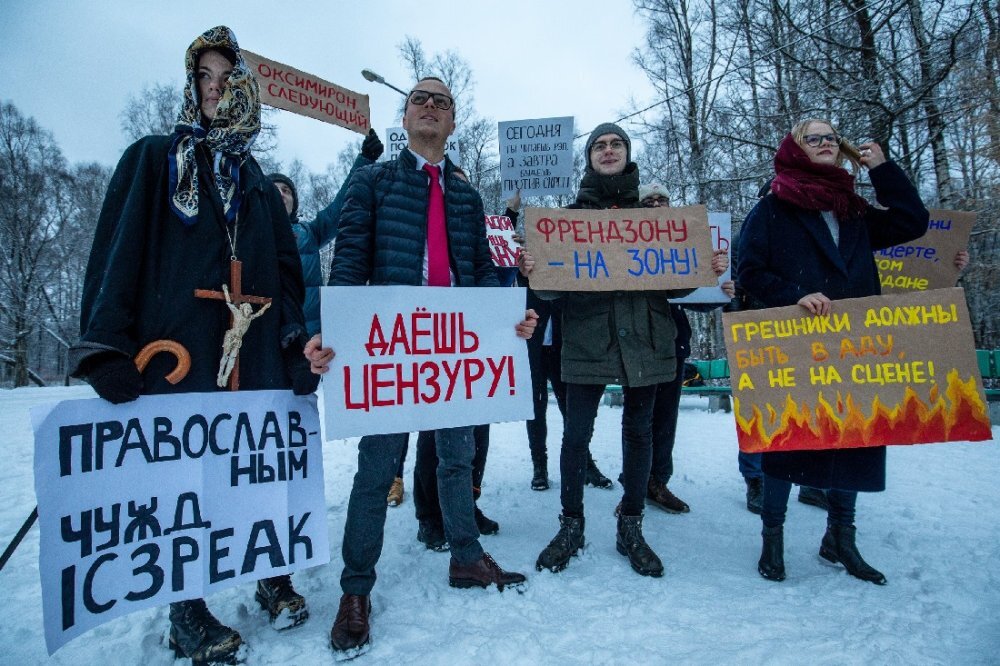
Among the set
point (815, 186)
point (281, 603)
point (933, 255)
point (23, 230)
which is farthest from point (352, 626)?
point (23, 230)

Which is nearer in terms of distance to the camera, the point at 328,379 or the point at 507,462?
the point at 328,379

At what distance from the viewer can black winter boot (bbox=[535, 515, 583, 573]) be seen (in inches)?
91.1

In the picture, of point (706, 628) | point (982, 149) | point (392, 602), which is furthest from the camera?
point (982, 149)

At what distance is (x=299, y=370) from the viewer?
1891 millimetres

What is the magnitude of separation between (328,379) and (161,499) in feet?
2.10

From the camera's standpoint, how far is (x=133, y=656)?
170cm

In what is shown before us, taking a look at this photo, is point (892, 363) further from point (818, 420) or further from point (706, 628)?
point (706, 628)

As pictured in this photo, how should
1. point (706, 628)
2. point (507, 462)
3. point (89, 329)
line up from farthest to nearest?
point (507, 462), point (706, 628), point (89, 329)

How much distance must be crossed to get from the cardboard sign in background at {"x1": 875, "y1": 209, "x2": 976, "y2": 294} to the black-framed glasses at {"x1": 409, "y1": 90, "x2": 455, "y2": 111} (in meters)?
3.27

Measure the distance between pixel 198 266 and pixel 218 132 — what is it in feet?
1.68

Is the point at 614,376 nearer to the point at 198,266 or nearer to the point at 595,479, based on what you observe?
the point at 595,479

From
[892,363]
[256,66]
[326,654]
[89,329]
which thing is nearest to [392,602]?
[326,654]

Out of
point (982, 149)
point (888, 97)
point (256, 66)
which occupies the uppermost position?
point (888, 97)

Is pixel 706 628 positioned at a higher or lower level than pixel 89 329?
lower
